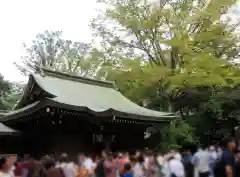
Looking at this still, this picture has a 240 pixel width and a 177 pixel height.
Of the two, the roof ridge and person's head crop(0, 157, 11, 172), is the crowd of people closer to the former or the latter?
person's head crop(0, 157, 11, 172)

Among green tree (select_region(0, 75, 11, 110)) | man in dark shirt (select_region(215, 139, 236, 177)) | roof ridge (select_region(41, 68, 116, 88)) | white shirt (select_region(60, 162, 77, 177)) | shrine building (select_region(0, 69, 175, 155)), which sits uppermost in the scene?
green tree (select_region(0, 75, 11, 110))

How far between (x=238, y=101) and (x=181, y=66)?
4.83 m

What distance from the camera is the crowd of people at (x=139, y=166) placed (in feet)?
27.1

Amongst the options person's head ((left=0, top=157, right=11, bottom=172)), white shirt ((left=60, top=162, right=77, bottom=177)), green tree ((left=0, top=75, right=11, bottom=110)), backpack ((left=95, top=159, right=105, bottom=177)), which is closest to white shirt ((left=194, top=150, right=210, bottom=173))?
backpack ((left=95, top=159, right=105, bottom=177))

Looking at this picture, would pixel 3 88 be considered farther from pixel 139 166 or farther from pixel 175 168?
pixel 175 168

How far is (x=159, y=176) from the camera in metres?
13.2

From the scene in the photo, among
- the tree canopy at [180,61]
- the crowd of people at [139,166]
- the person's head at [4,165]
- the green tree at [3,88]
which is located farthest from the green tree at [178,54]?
the person's head at [4,165]

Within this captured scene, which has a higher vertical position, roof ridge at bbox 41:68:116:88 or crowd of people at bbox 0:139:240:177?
roof ridge at bbox 41:68:116:88

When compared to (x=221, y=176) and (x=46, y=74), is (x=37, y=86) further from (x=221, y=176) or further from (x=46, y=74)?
(x=221, y=176)

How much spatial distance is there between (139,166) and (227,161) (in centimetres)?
395

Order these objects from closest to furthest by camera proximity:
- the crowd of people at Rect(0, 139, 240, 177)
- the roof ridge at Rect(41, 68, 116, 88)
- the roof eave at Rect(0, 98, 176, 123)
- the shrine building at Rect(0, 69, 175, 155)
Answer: the crowd of people at Rect(0, 139, 240, 177) < the roof eave at Rect(0, 98, 176, 123) < the shrine building at Rect(0, 69, 175, 155) < the roof ridge at Rect(41, 68, 116, 88)

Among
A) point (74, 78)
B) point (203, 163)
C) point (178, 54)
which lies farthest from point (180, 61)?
point (203, 163)

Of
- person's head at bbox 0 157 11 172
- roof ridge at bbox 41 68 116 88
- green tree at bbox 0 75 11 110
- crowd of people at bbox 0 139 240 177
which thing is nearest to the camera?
person's head at bbox 0 157 11 172

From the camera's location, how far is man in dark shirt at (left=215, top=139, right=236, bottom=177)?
8.09 m
